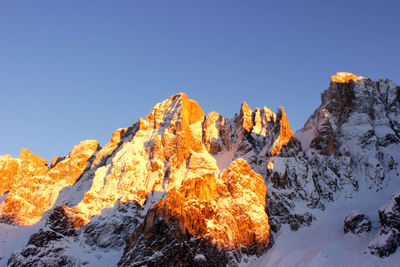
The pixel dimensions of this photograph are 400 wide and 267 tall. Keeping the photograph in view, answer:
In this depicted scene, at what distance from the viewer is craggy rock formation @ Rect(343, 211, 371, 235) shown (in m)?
98.2

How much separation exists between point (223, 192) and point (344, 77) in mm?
62561

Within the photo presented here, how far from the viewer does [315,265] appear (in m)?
89.9

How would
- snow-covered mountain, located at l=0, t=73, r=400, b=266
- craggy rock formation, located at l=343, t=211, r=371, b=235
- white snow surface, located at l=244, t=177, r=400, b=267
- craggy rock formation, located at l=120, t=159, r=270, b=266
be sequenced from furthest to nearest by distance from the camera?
1. craggy rock formation, located at l=343, t=211, r=371, b=235
2. snow-covered mountain, located at l=0, t=73, r=400, b=266
3. craggy rock formation, located at l=120, t=159, r=270, b=266
4. white snow surface, located at l=244, t=177, r=400, b=267

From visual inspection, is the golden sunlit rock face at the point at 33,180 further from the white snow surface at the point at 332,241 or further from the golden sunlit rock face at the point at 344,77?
the golden sunlit rock face at the point at 344,77

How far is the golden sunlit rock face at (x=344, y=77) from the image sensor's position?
144 m

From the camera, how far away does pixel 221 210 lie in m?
104

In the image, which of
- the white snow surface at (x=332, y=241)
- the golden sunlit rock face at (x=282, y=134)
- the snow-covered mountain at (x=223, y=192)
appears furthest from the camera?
Result: the golden sunlit rock face at (x=282, y=134)

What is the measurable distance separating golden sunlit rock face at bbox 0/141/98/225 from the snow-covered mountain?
0.42 metres

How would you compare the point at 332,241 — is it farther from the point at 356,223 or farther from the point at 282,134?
the point at 282,134

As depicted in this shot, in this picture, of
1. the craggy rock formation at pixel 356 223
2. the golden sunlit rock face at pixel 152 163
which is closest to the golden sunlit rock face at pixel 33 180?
the golden sunlit rock face at pixel 152 163

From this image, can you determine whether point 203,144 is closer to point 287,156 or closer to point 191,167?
point 191,167

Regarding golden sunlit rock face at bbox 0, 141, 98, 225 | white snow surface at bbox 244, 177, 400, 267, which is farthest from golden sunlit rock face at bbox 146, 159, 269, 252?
golden sunlit rock face at bbox 0, 141, 98, 225

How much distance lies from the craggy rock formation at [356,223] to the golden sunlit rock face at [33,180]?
80.9 meters

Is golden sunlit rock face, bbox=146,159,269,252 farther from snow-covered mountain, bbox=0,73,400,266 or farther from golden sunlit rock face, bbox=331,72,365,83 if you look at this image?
golden sunlit rock face, bbox=331,72,365,83
